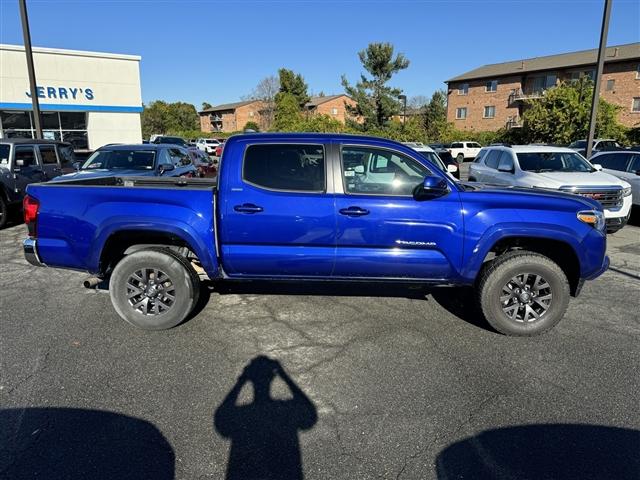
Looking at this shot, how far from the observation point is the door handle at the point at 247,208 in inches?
161

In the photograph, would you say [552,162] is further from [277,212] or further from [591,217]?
[277,212]

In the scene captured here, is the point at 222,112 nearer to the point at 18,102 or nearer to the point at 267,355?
the point at 18,102

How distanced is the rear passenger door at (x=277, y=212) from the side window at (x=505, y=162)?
702 centimetres

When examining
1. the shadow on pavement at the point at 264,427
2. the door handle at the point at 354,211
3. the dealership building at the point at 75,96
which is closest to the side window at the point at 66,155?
Answer: the door handle at the point at 354,211

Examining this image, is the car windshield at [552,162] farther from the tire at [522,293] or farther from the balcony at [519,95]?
the balcony at [519,95]

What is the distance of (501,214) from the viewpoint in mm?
4055

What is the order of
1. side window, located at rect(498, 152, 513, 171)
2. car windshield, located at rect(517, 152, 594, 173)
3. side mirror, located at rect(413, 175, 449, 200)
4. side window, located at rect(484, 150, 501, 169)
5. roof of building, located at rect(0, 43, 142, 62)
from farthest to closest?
roof of building, located at rect(0, 43, 142, 62)
side window, located at rect(484, 150, 501, 169)
side window, located at rect(498, 152, 513, 171)
car windshield, located at rect(517, 152, 594, 173)
side mirror, located at rect(413, 175, 449, 200)

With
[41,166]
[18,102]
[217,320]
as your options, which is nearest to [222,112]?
[18,102]

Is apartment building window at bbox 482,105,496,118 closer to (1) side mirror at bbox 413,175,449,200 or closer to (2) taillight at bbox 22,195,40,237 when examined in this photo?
(1) side mirror at bbox 413,175,449,200

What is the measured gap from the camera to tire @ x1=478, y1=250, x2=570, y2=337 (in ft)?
13.6

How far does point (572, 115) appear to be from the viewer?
3203 centimetres

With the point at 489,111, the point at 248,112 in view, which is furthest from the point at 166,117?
the point at 489,111

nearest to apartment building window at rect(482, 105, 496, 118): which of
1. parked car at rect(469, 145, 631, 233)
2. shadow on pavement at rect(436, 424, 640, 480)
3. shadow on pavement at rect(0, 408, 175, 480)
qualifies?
parked car at rect(469, 145, 631, 233)

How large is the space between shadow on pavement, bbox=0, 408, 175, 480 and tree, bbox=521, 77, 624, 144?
35493mm
